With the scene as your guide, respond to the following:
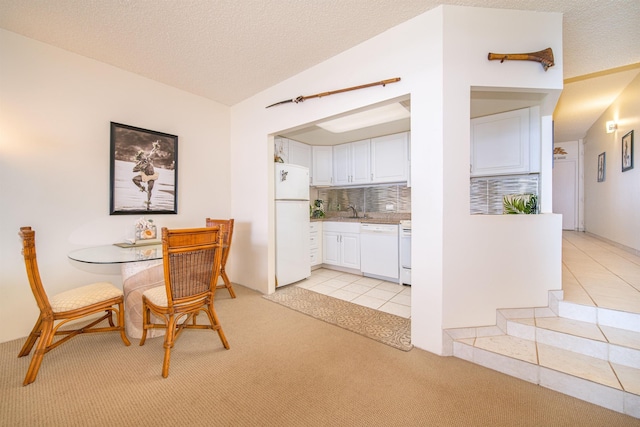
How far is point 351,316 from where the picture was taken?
8.22 ft

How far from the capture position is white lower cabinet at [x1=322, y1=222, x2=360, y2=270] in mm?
4039

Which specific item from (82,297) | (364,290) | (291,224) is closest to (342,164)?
(291,224)

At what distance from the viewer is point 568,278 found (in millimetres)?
2441

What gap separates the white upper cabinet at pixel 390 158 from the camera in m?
3.94

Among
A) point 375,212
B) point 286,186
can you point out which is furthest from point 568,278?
point 286,186

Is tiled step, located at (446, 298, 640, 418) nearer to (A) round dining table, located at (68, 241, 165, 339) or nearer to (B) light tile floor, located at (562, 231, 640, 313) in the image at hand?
(B) light tile floor, located at (562, 231, 640, 313)

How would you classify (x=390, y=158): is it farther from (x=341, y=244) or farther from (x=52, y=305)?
(x=52, y=305)

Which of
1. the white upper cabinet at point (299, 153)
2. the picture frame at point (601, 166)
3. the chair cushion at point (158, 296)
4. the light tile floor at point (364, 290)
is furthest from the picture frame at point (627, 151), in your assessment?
the chair cushion at point (158, 296)

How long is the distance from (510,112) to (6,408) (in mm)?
5381

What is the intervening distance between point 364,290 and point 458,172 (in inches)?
82.4

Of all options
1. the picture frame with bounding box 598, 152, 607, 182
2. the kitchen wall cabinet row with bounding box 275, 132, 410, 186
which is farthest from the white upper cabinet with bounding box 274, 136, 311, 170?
the picture frame with bounding box 598, 152, 607, 182

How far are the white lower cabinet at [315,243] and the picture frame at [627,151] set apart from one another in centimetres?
451

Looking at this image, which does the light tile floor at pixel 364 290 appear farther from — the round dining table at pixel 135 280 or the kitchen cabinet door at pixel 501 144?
the kitchen cabinet door at pixel 501 144

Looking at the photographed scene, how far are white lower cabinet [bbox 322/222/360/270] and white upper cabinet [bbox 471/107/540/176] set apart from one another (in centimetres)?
205
